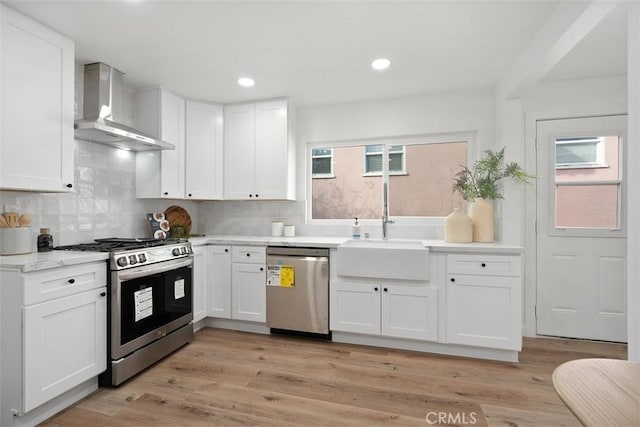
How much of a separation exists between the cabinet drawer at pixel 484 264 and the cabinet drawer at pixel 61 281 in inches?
103

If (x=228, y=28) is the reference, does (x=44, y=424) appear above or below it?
below

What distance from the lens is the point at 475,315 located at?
2566 mm

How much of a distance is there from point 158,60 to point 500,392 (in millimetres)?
3516

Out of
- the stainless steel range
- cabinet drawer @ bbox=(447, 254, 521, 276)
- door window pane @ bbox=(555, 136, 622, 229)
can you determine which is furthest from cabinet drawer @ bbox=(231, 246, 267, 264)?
door window pane @ bbox=(555, 136, 622, 229)

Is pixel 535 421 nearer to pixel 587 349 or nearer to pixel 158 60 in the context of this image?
pixel 587 349

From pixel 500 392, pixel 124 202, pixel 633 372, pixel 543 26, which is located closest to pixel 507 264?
pixel 500 392

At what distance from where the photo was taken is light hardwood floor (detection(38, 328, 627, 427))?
1837 mm

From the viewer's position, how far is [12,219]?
2.00 meters

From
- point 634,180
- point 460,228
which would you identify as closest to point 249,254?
point 460,228

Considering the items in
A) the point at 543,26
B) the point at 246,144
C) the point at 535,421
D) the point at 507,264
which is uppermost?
the point at 543,26

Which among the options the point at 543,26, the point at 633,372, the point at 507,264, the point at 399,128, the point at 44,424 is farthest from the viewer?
the point at 399,128

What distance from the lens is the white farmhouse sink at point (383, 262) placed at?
2643 mm

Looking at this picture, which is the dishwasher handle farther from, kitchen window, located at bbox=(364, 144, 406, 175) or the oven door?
kitchen window, located at bbox=(364, 144, 406, 175)

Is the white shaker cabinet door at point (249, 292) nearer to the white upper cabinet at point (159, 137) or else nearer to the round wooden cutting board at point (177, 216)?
the round wooden cutting board at point (177, 216)
